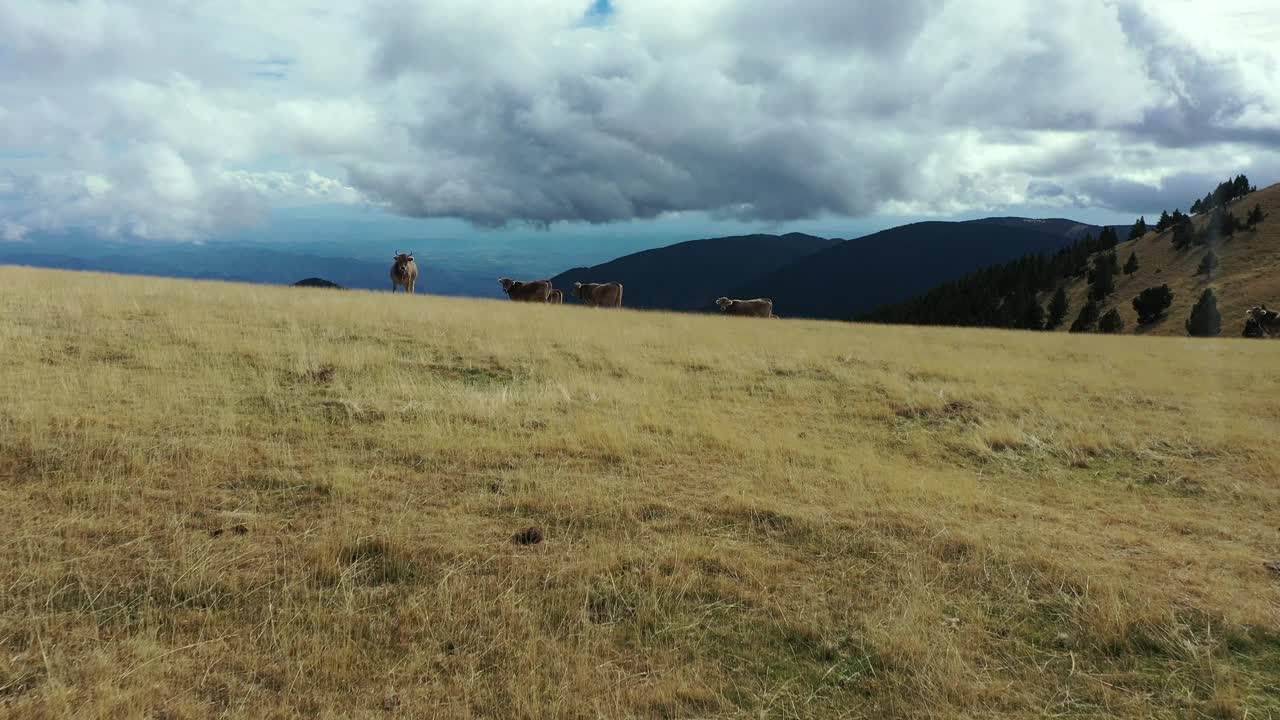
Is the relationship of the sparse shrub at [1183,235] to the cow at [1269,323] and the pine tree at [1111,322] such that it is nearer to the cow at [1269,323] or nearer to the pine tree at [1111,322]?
the pine tree at [1111,322]

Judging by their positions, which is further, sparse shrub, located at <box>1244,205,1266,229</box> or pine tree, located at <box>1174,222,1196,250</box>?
pine tree, located at <box>1174,222,1196,250</box>

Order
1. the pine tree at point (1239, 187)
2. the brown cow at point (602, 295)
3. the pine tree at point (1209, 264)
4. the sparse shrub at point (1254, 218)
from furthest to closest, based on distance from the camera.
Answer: the pine tree at point (1239, 187) → the sparse shrub at point (1254, 218) → the pine tree at point (1209, 264) → the brown cow at point (602, 295)

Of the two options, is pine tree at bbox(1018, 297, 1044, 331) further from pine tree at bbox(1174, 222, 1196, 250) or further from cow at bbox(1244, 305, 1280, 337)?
cow at bbox(1244, 305, 1280, 337)

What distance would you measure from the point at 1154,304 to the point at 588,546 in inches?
3837

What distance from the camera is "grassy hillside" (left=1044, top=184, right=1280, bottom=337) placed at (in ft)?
257

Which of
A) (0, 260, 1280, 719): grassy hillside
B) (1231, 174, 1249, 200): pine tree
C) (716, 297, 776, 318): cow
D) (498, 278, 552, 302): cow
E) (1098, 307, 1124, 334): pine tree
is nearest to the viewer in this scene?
(0, 260, 1280, 719): grassy hillside

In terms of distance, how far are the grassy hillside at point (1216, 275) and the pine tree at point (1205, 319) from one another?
122 centimetres

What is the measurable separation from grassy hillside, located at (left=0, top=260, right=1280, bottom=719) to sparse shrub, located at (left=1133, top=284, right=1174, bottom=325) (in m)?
83.9

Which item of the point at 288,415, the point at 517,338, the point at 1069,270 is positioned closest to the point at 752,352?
the point at 517,338

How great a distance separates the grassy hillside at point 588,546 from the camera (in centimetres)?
447

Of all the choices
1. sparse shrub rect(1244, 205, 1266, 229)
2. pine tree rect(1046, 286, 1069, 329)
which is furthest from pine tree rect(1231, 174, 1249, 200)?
pine tree rect(1046, 286, 1069, 329)

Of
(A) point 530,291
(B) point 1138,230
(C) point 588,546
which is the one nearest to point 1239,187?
(B) point 1138,230

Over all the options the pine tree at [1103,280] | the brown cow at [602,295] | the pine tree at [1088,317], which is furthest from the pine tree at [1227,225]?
the brown cow at [602,295]

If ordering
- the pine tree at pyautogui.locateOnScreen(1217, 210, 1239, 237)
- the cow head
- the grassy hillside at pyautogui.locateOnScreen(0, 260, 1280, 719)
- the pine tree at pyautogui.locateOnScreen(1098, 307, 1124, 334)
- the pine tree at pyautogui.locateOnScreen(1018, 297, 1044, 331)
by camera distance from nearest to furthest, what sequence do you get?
the grassy hillside at pyautogui.locateOnScreen(0, 260, 1280, 719)
the cow head
the pine tree at pyautogui.locateOnScreen(1098, 307, 1124, 334)
the pine tree at pyautogui.locateOnScreen(1018, 297, 1044, 331)
the pine tree at pyautogui.locateOnScreen(1217, 210, 1239, 237)
